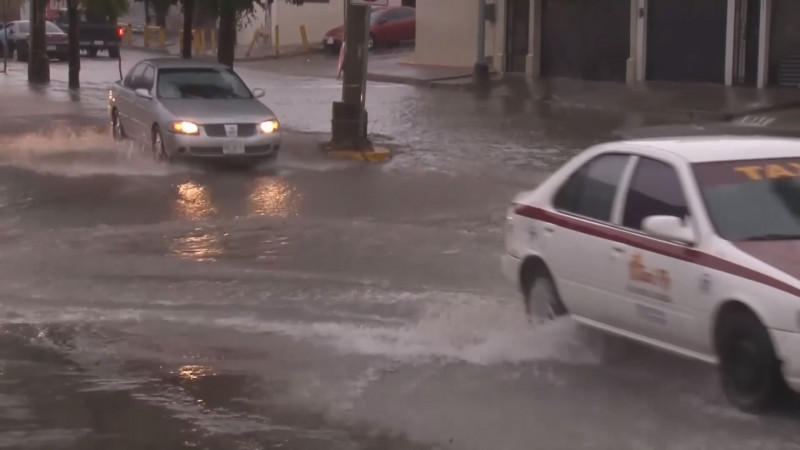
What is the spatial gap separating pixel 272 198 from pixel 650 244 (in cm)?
874

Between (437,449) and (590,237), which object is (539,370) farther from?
(437,449)

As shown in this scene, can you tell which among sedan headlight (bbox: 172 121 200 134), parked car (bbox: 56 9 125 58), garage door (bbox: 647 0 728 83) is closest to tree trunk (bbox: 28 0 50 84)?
parked car (bbox: 56 9 125 58)

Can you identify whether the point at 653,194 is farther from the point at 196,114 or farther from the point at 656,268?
the point at 196,114

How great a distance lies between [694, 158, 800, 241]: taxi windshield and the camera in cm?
687

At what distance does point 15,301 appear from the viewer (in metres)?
9.86

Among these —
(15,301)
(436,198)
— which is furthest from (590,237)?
(436,198)

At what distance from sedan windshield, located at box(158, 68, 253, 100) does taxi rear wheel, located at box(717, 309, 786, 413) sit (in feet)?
42.0

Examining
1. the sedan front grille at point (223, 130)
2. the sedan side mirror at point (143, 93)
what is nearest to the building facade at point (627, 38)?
the sedan front grille at point (223, 130)

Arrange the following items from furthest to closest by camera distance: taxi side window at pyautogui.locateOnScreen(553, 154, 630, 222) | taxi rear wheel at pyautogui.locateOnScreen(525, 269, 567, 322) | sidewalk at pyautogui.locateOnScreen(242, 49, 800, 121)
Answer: sidewalk at pyautogui.locateOnScreen(242, 49, 800, 121) < taxi rear wheel at pyautogui.locateOnScreen(525, 269, 567, 322) < taxi side window at pyautogui.locateOnScreen(553, 154, 630, 222)

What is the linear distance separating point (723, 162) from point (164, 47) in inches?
1991

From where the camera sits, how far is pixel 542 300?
8.38 m

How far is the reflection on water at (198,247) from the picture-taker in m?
11.8

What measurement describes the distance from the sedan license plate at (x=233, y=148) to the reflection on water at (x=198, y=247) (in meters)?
4.56

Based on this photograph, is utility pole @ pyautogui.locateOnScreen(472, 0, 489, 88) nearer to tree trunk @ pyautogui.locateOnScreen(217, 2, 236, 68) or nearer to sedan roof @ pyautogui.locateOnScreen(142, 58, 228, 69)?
tree trunk @ pyautogui.locateOnScreen(217, 2, 236, 68)
